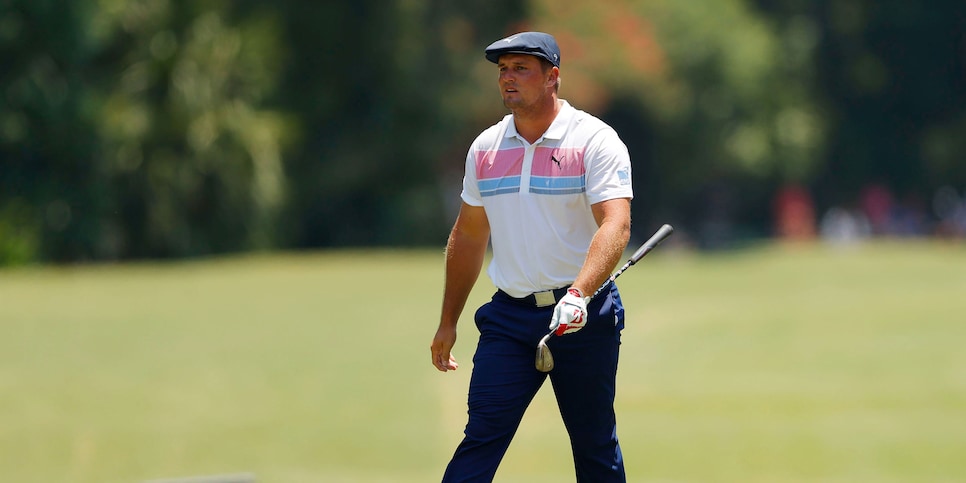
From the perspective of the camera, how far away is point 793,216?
49.4 meters

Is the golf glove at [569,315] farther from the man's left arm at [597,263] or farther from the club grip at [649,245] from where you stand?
the club grip at [649,245]

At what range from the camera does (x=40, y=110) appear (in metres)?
29.7

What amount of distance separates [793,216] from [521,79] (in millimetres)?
44480

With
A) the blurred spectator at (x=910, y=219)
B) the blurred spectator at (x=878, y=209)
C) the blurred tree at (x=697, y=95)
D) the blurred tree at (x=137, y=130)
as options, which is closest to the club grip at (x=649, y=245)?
the blurred tree at (x=137, y=130)

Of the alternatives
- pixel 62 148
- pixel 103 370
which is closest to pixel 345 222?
pixel 62 148

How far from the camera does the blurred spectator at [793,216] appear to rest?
49.2 metres

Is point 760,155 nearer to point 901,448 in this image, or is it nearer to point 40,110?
point 40,110

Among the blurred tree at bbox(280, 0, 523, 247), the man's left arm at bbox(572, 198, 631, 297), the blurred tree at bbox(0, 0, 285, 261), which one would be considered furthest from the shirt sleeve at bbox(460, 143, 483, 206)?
the blurred tree at bbox(280, 0, 523, 247)

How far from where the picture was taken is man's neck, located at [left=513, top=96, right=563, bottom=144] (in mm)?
6156

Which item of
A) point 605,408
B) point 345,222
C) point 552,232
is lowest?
point 345,222

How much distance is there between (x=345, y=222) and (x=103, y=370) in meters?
23.8

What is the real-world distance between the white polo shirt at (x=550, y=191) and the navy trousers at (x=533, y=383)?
0.54ft

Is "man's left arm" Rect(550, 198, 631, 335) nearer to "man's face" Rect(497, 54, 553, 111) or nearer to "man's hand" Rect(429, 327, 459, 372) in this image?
"man's face" Rect(497, 54, 553, 111)

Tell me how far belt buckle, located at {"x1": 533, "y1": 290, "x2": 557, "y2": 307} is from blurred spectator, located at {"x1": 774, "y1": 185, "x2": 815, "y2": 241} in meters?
43.8
